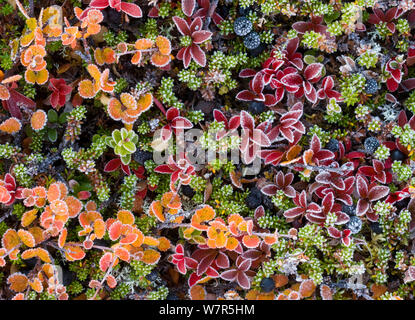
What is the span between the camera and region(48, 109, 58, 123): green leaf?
2.73 metres

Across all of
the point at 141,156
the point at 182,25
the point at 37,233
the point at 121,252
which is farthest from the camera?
the point at 141,156

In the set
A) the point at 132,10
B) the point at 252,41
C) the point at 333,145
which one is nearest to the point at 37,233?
the point at 132,10

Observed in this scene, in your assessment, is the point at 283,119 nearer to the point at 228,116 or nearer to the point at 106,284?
the point at 228,116

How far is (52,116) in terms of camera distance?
2.74 m

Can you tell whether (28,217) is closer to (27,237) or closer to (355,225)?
(27,237)

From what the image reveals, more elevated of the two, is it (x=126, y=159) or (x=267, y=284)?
(x=126, y=159)

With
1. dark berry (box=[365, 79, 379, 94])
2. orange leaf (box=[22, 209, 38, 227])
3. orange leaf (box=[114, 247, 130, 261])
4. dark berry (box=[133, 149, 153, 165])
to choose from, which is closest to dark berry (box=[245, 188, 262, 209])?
dark berry (box=[133, 149, 153, 165])

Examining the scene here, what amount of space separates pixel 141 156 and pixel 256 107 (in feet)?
2.59

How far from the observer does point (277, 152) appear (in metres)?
2.72

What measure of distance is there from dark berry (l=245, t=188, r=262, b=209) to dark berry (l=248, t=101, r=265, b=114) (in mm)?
499
